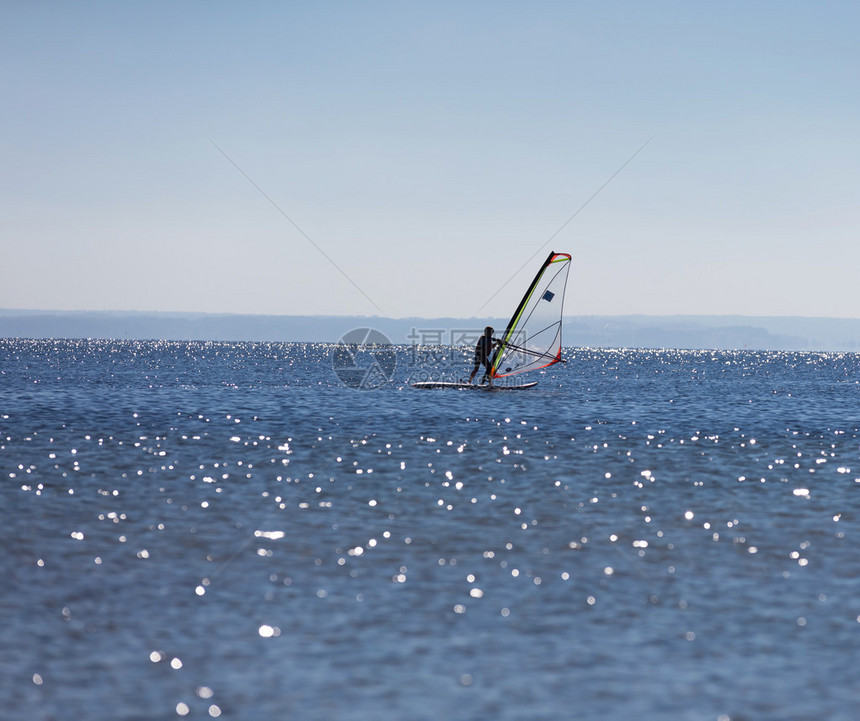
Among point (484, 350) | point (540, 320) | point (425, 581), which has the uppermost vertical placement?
point (540, 320)

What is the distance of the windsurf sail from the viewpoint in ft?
144

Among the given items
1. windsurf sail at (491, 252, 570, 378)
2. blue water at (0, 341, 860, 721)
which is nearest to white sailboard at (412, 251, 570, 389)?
windsurf sail at (491, 252, 570, 378)

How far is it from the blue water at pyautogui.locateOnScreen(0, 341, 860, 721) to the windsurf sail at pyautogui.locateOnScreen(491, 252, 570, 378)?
527 inches

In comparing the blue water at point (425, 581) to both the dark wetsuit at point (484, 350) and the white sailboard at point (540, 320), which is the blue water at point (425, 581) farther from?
the dark wetsuit at point (484, 350)

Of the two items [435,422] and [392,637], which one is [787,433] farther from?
[392,637]

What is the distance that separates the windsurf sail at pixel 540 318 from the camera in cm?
4384

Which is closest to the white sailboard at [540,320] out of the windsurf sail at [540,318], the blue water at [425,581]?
the windsurf sail at [540,318]

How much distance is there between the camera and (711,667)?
1039 centimetres

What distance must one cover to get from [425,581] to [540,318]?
32.1m

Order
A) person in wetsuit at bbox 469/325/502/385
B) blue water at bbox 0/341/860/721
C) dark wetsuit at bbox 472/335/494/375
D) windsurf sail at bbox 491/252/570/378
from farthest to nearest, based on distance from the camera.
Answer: dark wetsuit at bbox 472/335/494/375
person in wetsuit at bbox 469/325/502/385
windsurf sail at bbox 491/252/570/378
blue water at bbox 0/341/860/721

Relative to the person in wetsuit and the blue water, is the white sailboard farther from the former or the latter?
the blue water

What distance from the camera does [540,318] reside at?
147ft

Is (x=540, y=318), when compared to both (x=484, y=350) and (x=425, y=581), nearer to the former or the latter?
(x=484, y=350)

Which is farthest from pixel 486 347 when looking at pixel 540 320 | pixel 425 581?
pixel 425 581
